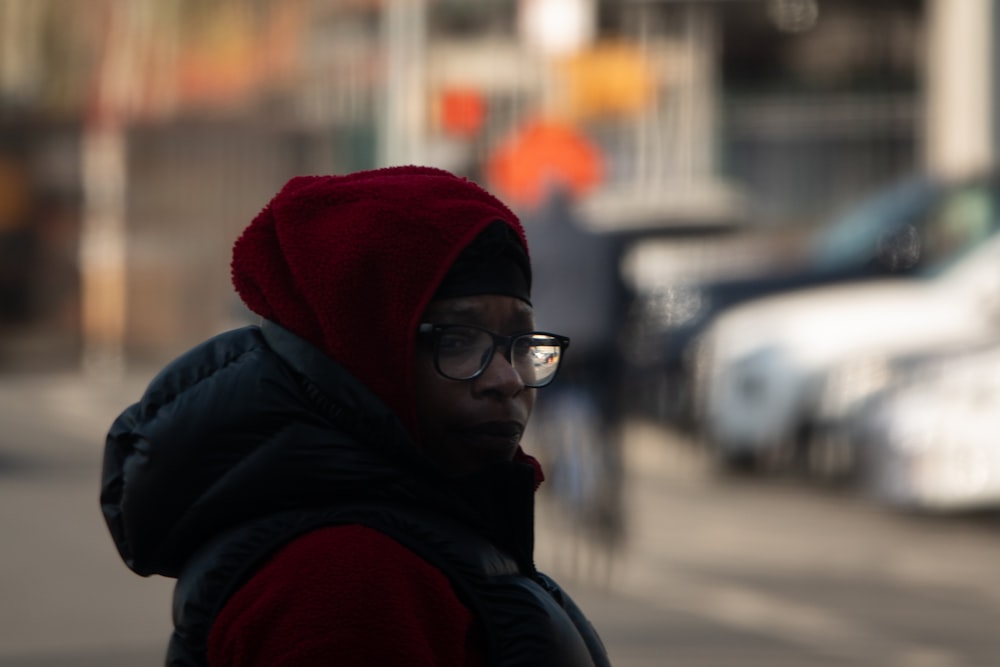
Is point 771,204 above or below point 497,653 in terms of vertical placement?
below

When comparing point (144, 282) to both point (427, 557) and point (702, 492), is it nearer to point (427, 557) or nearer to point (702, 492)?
point (702, 492)

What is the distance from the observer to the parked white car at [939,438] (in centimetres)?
1275

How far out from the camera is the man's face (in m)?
2.31

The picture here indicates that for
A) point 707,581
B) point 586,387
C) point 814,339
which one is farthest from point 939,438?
point 814,339

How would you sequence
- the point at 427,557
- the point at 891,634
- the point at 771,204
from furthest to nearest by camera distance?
the point at 771,204 → the point at 891,634 → the point at 427,557

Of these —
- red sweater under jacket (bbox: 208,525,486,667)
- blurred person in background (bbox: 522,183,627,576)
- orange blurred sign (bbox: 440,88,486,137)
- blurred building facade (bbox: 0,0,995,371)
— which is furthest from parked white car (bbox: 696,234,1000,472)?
blurred building facade (bbox: 0,0,995,371)

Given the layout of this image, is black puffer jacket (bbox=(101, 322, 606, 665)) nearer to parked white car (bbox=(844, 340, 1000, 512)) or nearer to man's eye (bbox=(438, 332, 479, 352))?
man's eye (bbox=(438, 332, 479, 352))

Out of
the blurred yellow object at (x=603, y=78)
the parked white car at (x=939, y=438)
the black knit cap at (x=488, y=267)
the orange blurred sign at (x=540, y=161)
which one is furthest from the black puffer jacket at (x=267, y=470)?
the blurred yellow object at (x=603, y=78)

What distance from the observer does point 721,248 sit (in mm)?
26016

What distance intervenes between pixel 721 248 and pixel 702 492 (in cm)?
1101

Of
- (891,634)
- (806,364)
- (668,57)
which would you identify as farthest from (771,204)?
(891,634)

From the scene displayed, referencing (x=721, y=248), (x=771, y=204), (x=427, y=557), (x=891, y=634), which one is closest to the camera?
(x=427, y=557)

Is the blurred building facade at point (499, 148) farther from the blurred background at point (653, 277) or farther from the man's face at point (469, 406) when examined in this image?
the man's face at point (469, 406)

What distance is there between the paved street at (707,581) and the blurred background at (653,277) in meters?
0.04
